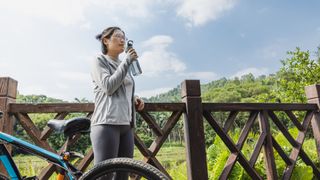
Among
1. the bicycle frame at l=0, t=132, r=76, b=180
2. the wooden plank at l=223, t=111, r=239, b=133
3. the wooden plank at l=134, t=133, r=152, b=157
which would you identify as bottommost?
the bicycle frame at l=0, t=132, r=76, b=180

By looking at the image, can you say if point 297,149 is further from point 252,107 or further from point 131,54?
point 131,54

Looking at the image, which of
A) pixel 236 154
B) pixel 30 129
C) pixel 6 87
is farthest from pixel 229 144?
pixel 6 87

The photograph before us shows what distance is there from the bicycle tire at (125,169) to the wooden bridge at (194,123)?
106 cm

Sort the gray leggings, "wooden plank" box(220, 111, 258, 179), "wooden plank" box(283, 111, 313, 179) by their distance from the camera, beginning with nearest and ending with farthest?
the gray leggings
"wooden plank" box(220, 111, 258, 179)
"wooden plank" box(283, 111, 313, 179)

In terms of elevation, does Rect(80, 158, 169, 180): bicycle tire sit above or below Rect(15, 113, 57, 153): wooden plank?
below

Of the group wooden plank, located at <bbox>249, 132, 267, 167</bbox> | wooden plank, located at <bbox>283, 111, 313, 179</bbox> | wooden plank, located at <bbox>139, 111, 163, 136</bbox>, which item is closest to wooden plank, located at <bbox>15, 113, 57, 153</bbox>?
wooden plank, located at <bbox>139, 111, 163, 136</bbox>

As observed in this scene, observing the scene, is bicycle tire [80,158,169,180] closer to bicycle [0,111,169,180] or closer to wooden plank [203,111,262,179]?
bicycle [0,111,169,180]

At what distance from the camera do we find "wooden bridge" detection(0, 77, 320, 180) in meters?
2.51

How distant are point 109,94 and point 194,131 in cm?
115

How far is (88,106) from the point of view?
258 cm

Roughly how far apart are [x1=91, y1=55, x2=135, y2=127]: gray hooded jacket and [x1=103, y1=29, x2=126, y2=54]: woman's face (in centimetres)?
16

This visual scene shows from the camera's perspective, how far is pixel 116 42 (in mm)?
2135

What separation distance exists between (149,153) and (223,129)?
85cm

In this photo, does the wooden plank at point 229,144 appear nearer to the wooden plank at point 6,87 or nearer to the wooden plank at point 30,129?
the wooden plank at point 30,129
